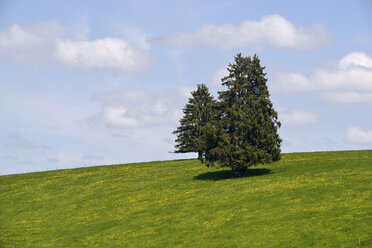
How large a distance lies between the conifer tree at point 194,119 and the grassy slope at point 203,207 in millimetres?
13289

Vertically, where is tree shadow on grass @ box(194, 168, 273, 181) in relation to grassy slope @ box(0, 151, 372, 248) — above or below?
above

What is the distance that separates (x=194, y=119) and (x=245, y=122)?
99.7 ft

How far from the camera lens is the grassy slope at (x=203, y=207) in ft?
124

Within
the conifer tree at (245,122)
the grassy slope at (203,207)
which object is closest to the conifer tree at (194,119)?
the grassy slope at (203,207)

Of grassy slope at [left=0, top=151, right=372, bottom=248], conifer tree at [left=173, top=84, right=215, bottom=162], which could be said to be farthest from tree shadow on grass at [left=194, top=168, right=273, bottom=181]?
conifer tree at [left=173, top=84, right=215, bottom=162]

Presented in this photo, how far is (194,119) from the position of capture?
90000 mm

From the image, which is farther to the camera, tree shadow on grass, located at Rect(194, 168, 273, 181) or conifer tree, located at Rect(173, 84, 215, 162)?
conifer tree, located at Rect(173, 84, 215, 162)

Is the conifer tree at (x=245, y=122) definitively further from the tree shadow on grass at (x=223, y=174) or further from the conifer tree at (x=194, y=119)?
the conifer tree at (x=194, y=119)

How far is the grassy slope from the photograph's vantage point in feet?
124

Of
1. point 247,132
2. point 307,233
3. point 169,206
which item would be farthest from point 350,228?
point 247,132

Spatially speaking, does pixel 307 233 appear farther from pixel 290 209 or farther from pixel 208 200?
pixel 208 200

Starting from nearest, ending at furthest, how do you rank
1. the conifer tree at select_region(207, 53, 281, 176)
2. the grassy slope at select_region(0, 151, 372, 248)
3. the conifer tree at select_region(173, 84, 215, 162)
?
1. the grassy slope at select_region(0, 151, 372, 248)
2. the conifer tree at select_region(207, 53, 281, 176)
3. the conifer tree at select_region(173, 84, 215, 162)

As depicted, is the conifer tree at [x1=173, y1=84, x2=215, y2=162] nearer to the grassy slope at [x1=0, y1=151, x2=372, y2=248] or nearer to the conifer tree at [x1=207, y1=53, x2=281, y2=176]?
the grassy slope at [x1=0, y1=151, x2=372, y2=248]

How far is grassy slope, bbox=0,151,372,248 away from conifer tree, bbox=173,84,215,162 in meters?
13.3
